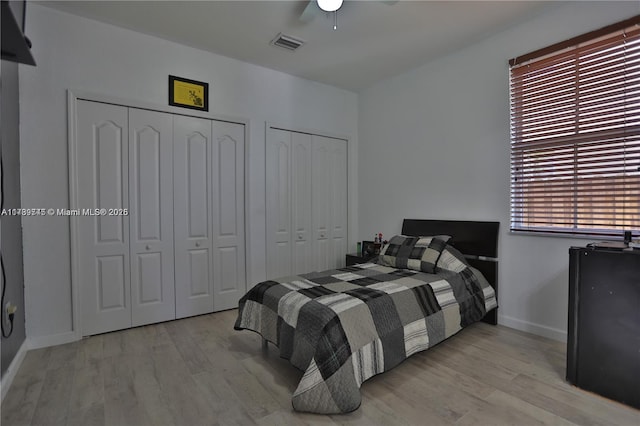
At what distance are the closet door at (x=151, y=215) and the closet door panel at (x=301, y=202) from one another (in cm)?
141

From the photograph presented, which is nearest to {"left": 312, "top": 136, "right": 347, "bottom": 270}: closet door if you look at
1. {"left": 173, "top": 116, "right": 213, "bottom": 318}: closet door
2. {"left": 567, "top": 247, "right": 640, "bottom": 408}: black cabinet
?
{"left": 173, "top": 116, "right": 213, "bottom": 318}: closet door

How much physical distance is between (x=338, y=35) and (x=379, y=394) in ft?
9.78

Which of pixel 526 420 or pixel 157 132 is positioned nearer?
pixel 526 420

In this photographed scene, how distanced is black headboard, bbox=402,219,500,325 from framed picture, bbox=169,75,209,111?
2.79m

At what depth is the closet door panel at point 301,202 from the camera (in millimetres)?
3957

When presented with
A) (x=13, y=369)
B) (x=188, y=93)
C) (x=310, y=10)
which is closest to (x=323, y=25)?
(x=310, y=10)

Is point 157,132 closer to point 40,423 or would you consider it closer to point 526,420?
point 40,423

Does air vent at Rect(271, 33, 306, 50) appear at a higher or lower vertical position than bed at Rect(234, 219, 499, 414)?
higher

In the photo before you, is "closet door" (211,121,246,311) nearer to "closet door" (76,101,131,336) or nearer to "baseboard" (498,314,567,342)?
"closet door" (76,101,131,336)

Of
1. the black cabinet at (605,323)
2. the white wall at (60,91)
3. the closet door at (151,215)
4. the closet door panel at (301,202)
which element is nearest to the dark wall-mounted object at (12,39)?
the white wall at (60,91)

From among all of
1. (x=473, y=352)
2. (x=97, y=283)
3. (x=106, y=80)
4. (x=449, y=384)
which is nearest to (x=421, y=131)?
(x=473, y=352)

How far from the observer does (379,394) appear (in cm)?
190

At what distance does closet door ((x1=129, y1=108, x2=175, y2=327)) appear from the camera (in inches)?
117

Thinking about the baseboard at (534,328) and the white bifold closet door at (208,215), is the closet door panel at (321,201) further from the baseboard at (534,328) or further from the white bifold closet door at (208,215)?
the baseboard at (534,328)
